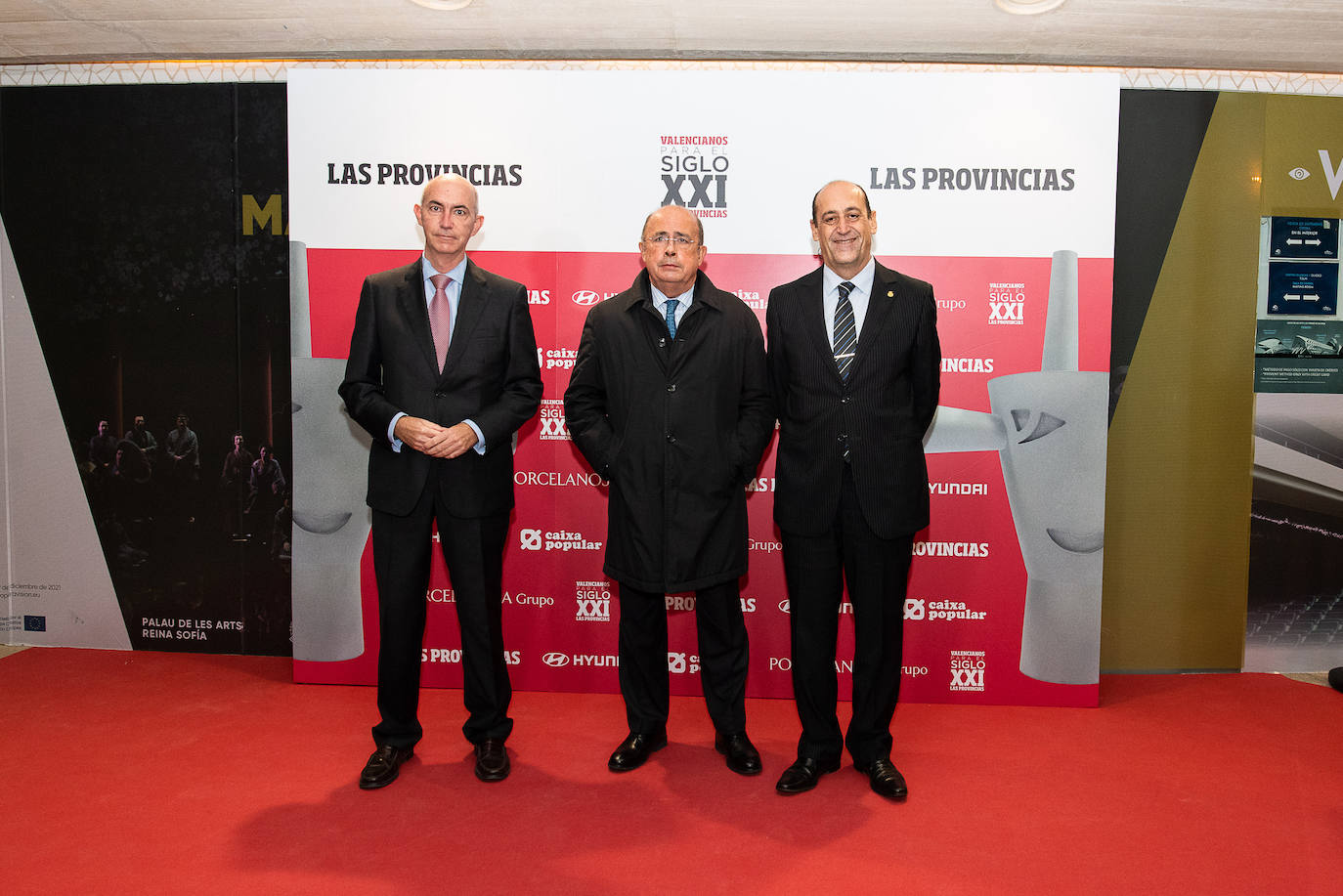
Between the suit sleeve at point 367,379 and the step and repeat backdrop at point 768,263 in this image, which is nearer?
the suit sleeve at point 367,379

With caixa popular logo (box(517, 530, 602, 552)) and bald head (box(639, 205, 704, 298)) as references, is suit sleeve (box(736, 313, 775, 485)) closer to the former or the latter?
bald head (box(639, 205, 704, 298))

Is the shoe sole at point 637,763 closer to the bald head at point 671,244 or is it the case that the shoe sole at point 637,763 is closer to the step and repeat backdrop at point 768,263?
the step and repeat backdrop at point 768,263

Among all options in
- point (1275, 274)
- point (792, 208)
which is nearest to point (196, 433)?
point (792, 208)

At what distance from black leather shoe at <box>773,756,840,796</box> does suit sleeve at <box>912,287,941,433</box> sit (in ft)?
3.84

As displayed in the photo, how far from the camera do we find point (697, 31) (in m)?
3.86

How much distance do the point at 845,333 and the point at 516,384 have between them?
1.13 metres

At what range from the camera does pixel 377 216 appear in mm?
3768

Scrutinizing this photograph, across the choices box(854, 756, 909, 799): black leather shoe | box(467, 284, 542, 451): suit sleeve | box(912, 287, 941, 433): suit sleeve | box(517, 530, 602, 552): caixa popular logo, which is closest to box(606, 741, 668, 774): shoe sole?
box(854, 756, 909, 799): black leather shoe

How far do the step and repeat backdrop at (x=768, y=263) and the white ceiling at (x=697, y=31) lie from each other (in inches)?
10.7

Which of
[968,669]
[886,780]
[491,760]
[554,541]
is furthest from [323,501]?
[968,669]

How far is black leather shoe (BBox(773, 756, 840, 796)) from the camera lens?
2.82 metres

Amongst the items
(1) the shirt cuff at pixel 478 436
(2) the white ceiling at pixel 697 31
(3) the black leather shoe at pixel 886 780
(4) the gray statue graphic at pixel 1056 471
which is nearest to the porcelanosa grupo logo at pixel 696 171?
(2) the white ceiling at pixel 697 31

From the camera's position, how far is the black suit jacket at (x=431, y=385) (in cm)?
288

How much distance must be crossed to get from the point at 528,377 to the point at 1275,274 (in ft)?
11.7
